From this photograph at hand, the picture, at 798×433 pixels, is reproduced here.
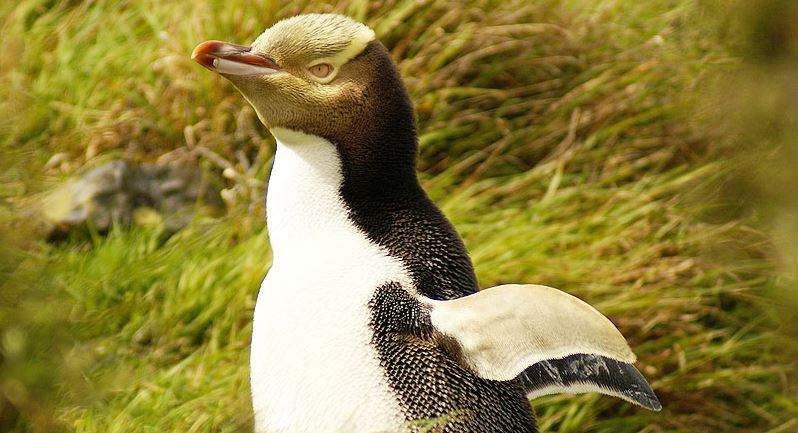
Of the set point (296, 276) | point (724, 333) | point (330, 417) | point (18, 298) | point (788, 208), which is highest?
point (788, 208)

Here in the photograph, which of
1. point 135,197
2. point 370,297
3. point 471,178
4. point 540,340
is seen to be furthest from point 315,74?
point 471,178

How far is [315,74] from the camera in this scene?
2.00 metres

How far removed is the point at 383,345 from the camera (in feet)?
6.14

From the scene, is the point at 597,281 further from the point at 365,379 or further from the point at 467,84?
the point at 365,379

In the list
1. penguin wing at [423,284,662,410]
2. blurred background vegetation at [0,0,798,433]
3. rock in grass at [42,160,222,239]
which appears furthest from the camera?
rock in grass at [42,160,222,239]

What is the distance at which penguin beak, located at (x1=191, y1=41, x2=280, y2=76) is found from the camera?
6.47 feet

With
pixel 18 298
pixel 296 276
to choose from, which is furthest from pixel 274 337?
pixel 18 298

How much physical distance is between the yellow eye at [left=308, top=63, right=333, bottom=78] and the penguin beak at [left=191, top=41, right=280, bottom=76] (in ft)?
0.20

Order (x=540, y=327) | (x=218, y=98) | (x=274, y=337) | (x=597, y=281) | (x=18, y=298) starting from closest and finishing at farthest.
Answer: (x=18, y=298), (x=540, y=327), (x=274, y=337), (x=597, y=281), (x=218, y=98)

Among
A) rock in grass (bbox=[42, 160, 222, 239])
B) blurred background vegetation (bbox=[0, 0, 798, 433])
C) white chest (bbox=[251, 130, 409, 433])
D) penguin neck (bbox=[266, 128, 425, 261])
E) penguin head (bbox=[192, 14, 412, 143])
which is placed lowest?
rock in grass (bbox=[42, 160, 222, 239])

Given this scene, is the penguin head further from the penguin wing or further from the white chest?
the penguin wing

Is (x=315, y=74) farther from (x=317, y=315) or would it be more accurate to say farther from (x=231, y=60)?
(x=317, y=315)

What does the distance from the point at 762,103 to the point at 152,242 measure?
255 cm

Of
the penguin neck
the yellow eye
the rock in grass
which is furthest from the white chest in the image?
the rock in grass
